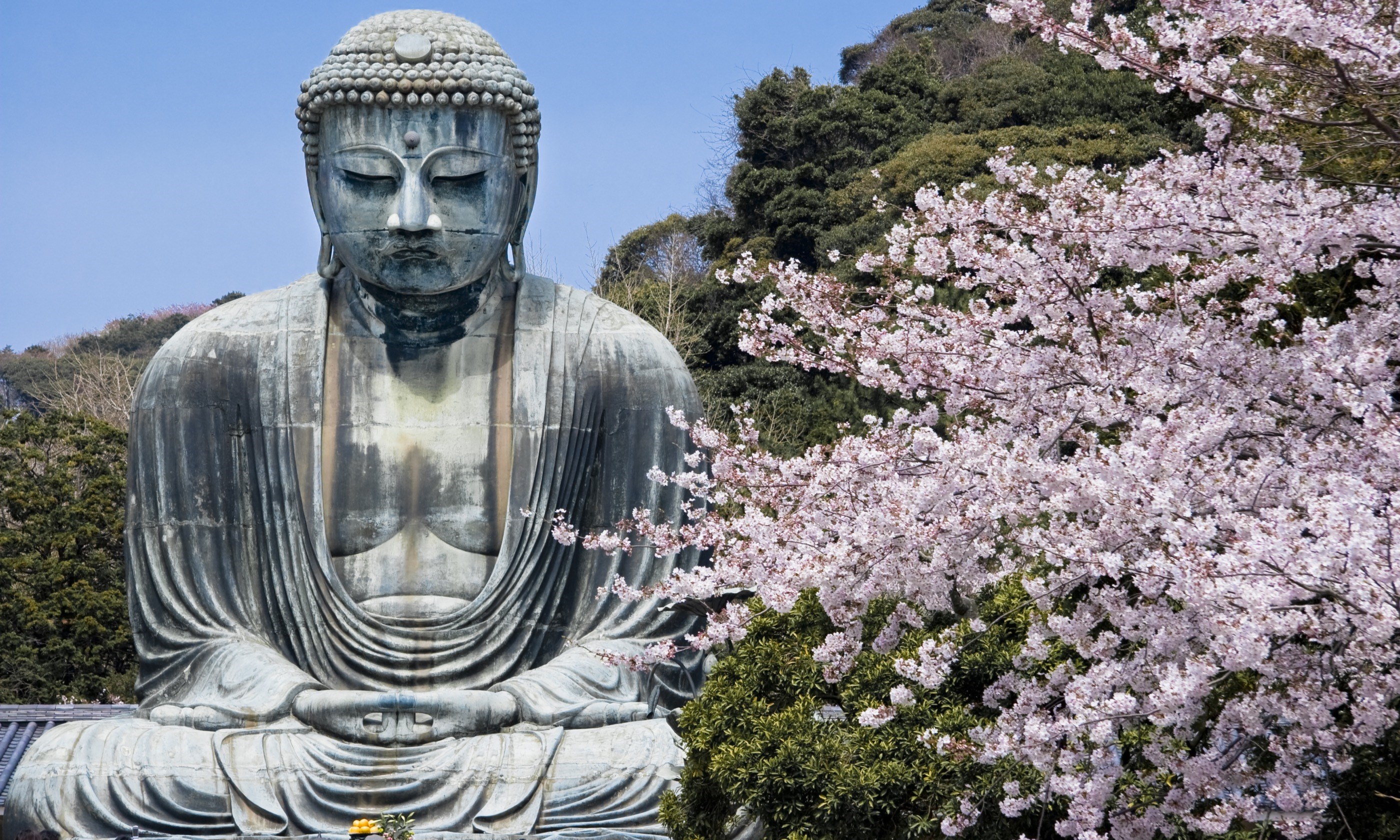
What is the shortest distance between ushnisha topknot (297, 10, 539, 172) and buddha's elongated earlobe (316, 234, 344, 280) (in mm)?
380

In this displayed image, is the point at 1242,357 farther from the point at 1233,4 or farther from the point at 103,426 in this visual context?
the point at 103,426

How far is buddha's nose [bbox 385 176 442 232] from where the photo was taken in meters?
9.23

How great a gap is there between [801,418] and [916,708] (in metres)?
18.0

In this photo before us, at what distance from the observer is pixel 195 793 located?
8500mm

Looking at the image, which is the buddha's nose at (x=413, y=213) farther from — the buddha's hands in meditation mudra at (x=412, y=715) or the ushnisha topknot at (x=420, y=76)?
the buddha's hands in meditation mudra at (x=412, y=715)

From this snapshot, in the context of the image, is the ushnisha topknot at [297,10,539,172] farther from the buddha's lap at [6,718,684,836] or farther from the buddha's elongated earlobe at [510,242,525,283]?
the buddha's lap at [6,718,684,836]

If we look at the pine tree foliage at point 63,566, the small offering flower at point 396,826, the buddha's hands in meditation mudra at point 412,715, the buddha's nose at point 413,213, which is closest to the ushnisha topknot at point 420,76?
the buddha's nose at point 413,213

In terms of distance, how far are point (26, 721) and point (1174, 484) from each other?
11221mm

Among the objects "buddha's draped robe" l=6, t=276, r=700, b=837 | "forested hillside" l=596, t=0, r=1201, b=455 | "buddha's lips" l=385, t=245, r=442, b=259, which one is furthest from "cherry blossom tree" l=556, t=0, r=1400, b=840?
"forested hillside" l=596, t=0, r=1201, b=455

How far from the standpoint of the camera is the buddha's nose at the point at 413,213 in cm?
923

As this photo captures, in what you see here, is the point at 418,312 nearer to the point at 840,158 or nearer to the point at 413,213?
the point at 413,213

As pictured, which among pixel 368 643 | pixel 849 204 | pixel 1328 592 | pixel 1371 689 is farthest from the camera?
pixel 849 204

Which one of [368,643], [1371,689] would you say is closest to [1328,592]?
[1371,689]

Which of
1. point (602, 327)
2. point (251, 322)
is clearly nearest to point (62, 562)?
point (251, 322)
